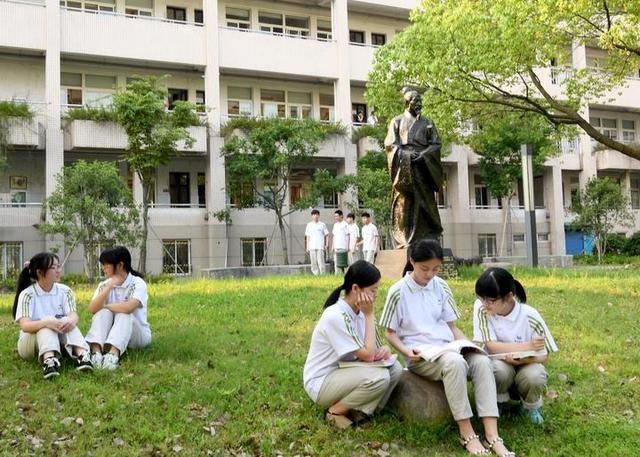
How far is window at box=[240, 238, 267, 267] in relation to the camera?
26.9m

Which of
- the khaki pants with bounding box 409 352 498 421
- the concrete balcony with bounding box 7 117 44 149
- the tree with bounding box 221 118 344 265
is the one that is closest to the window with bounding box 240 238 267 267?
the tree with bounding box 221 118 344 265

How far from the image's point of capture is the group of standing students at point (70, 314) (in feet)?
18.7

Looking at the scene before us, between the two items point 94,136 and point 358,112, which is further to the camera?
point 358,112

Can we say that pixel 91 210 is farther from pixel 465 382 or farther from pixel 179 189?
pixel 465 382

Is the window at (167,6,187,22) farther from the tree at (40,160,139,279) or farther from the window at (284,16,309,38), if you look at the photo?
the tree at (40,160,139,279)

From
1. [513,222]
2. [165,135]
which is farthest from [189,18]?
[513,222]

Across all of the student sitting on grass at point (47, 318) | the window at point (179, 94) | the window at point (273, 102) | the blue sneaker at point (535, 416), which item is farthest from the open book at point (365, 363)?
the window at point (273, 102)

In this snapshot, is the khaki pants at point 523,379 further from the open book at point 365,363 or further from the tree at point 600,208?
the tree at point 600,208

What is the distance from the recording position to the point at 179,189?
89.4ft

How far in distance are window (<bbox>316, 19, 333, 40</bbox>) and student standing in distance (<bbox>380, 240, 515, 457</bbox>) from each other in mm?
25952

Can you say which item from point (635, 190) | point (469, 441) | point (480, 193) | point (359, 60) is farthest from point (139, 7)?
point (635, 190)

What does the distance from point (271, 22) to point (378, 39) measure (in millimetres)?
5236

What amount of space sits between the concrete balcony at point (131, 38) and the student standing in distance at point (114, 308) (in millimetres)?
19710

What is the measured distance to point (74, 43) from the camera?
23.4 meters
